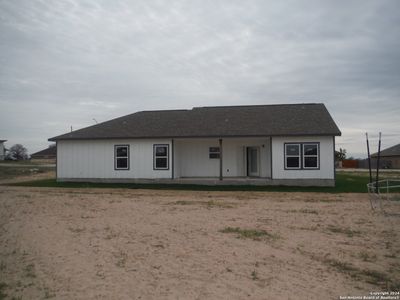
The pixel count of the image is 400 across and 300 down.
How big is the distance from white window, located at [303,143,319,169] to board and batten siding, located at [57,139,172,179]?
7404 mm

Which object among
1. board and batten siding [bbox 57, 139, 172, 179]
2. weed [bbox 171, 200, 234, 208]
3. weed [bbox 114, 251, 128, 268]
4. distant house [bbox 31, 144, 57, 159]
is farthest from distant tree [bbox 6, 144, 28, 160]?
weed [bbox 114, 251, 128, 268]

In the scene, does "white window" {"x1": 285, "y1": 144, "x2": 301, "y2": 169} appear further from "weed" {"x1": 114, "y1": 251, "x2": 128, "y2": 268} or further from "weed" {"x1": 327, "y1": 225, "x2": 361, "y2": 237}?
"weed" {"x1": 114, "y1": 251, "x2": 128, "y2": 268}

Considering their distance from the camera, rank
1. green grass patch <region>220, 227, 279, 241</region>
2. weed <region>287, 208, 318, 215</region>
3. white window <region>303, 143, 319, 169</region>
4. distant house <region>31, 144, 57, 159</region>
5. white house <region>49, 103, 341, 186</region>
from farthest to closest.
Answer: distant house <region>31, 144, 57, 159</region>
white house <region>49, 103, 341, 186</region>
white window <region>303, 143, 319, 169</region>
weed <region>287, 208, 318, 215</region>
green grass patch <region>220, 227, 279, 241</region>

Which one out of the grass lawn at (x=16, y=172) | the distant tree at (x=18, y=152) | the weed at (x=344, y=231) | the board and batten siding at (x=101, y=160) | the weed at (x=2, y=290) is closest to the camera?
the weed at (x=2, y=290)

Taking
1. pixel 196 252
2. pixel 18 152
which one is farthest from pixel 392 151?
pixel 18 152

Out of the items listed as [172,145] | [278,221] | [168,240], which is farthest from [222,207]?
[172,145]

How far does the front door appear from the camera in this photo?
912 inches

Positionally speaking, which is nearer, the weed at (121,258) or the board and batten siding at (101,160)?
the weed at (121,258)

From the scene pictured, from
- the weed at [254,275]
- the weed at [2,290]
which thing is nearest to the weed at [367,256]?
the weed at [254,275]

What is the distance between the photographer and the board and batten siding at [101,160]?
21.9 metres

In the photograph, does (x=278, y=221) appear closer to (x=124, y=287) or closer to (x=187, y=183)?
(x=124, y=287)

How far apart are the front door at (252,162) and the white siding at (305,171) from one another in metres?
2.71

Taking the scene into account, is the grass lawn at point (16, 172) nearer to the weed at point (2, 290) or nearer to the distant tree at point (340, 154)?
the weed at point (2, 290)

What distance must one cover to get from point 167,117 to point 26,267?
770 inches
